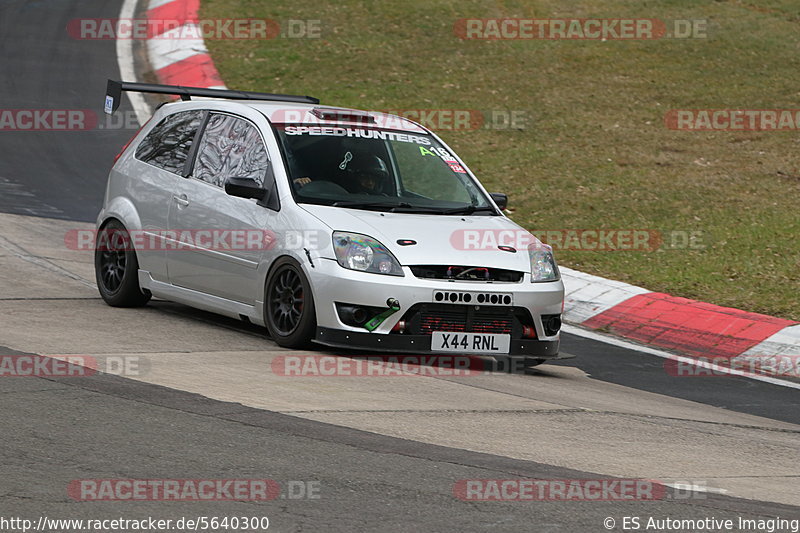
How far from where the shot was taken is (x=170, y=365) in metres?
7.81


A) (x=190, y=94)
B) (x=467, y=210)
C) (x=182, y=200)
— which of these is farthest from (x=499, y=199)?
(x=190, y=94)

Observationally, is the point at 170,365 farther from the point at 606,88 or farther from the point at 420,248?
the point at 606,88

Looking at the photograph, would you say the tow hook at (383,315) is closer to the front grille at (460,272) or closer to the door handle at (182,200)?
the front grille at (460,272)

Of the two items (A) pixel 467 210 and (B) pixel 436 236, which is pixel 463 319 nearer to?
(B) pixel 436 236

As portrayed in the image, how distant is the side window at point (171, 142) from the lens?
975 centimetres

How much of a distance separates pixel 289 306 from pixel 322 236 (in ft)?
1.92

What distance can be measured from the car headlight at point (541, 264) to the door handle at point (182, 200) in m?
2.62

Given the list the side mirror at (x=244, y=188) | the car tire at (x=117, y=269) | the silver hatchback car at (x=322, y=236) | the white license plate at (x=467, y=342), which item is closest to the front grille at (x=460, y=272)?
the silver hatchback car at (x=322, y=236)

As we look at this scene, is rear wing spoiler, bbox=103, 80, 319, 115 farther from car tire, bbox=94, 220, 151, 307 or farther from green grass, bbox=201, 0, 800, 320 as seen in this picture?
green grass, bbox=201, 0, 800, 320

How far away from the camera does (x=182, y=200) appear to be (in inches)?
372

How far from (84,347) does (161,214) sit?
5.67 ft

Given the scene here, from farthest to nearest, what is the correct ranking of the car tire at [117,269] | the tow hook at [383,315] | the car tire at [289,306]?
the car tire at [117,269] < the car tire at [289,306] < the tow hook at [383,315]

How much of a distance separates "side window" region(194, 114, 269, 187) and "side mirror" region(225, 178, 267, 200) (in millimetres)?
198

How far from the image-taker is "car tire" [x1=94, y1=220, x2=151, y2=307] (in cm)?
988
